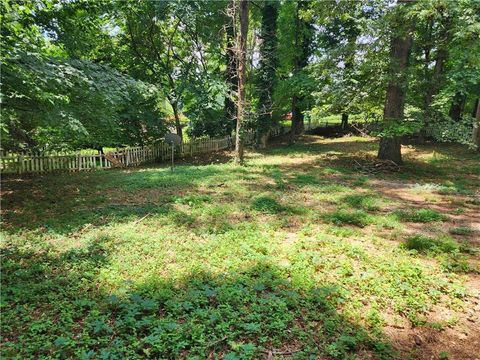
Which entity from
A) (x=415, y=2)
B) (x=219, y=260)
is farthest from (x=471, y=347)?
(x=415, y=2)

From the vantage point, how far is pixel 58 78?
600 cm

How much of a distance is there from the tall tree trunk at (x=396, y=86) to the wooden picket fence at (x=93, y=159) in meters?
10.1

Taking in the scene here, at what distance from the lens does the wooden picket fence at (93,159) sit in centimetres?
1200

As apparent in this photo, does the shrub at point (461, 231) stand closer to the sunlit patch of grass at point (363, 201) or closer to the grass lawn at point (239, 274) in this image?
the grass lawn at point (239, 274)

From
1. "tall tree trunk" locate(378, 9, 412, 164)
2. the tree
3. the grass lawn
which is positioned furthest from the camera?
the tree

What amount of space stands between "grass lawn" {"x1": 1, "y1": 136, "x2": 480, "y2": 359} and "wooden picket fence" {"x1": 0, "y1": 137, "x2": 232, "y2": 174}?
13.4 feet

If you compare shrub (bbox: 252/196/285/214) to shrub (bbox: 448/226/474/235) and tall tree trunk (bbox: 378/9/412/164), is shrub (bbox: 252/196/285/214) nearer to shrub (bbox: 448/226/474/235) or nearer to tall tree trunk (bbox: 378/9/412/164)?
shrub (bbox: 448/226/474/235)

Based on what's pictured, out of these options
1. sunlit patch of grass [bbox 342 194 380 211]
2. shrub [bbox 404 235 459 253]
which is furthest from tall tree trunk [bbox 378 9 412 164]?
shrub [bbox 404 235 459 253]

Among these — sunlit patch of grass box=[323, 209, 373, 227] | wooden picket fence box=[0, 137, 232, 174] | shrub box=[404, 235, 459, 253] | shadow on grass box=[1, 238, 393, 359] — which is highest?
wooden picket fence box=[0, 137, 232, 174]

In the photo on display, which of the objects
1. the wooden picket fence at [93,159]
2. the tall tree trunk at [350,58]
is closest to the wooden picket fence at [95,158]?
the wooden picket fence at [93,159]

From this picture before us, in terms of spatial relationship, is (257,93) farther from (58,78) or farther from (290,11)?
(58,78)

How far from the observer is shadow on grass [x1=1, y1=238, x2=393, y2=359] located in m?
3.26

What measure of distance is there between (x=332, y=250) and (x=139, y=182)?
251 inches

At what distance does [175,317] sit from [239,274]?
3.99 feet
